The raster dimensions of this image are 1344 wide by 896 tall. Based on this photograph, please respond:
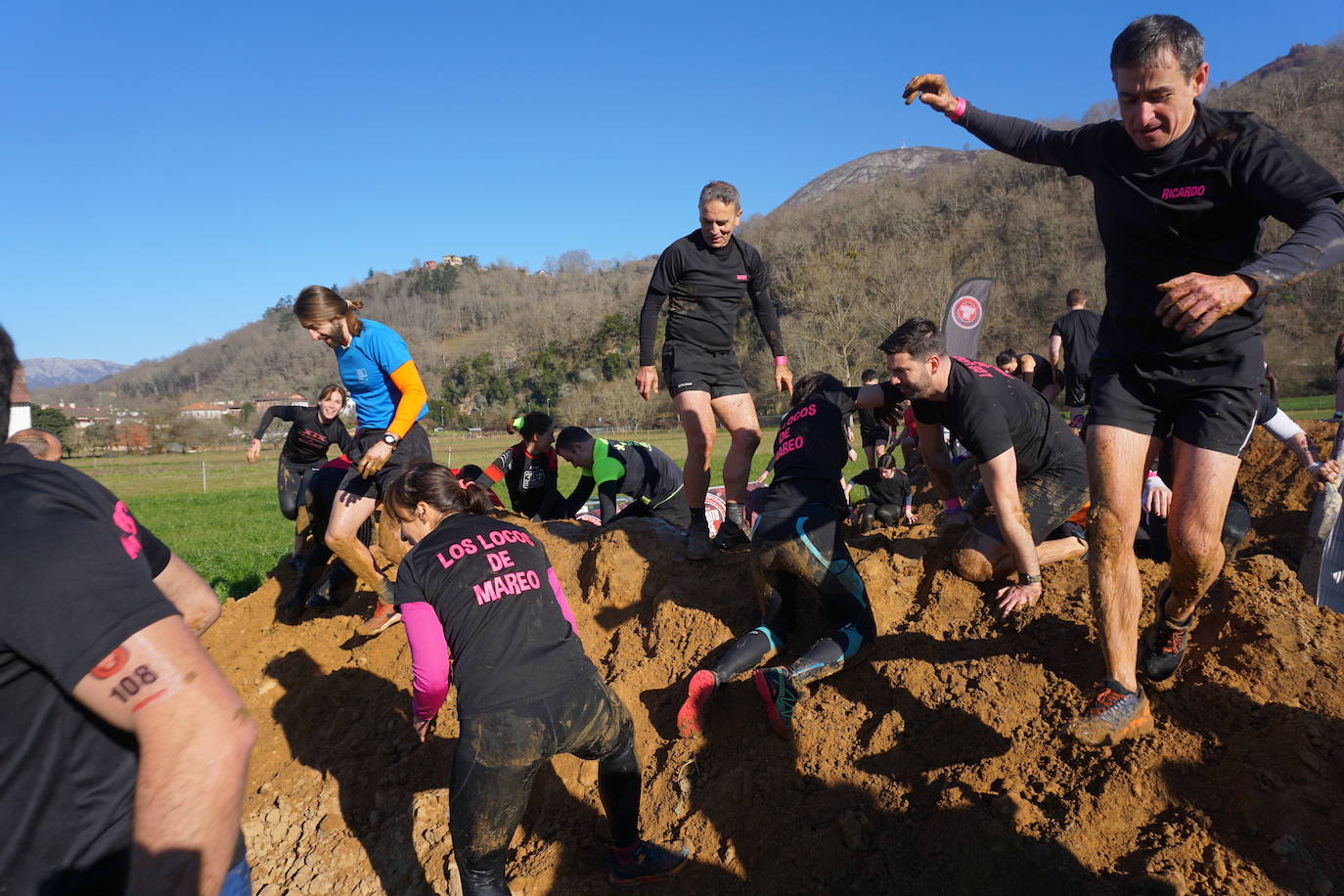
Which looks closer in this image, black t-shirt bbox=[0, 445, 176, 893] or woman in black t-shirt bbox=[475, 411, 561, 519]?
black t-shirt bbox=[0, 445, 176, 893]

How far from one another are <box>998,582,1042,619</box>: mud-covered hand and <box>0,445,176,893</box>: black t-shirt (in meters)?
3.56

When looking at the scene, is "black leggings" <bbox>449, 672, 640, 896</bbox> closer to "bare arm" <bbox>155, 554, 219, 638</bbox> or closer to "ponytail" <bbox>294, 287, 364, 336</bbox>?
"bare arm" <bbox>155, 554, 219, 638</bbox>

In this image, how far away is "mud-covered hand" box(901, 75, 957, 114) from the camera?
3385 mm

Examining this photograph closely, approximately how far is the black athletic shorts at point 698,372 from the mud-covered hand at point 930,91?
2113 mm

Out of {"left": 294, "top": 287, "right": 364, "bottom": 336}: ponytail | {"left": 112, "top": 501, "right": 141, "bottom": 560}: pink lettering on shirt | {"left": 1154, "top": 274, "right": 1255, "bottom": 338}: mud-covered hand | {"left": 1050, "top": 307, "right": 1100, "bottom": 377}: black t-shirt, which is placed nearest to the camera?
{"left": 112, "top": 501, "right": 141, "bottom": 560}: pink lettering on shirt

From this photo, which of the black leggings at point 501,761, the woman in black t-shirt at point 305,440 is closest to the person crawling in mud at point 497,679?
the black leggings at point 501,761

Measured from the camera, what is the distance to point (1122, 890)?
2520 millimetres

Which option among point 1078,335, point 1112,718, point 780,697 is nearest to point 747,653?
point 780,697

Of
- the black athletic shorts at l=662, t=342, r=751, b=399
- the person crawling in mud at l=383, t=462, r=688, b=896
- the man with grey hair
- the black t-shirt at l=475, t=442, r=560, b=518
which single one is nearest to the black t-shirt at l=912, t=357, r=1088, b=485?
the black athletic shorts at l=662, t=342, r=751, b=399

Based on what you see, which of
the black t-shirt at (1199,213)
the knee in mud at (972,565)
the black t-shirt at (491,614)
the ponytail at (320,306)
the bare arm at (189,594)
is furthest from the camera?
the ponytail at (320,306)

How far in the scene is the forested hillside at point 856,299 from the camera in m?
38.5

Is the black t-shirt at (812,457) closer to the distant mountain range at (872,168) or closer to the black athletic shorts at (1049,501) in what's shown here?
the black athletic shorts at (1049,501)

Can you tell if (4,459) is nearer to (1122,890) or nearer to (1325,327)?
(1122,890)

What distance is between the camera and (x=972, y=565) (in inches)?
162
